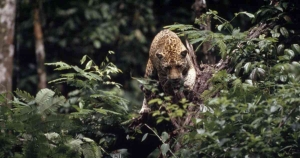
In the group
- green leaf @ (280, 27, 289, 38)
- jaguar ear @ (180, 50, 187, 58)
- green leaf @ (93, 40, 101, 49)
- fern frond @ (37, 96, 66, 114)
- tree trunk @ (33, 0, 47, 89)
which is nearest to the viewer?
fern frond @ (37, 96, 66, 114)

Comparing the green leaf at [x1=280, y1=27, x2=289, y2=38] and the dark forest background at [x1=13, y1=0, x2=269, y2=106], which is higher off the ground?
the green leaf at [x1=280, y1=27, x2=289, y2=38]

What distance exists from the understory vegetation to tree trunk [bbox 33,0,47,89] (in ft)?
19.7

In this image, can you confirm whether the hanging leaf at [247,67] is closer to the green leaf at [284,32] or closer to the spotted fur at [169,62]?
the green leaf at [284,32]

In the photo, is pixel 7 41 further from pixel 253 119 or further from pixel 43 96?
pixel 253 119

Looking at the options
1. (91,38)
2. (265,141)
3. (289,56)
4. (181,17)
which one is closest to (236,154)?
(265,141)

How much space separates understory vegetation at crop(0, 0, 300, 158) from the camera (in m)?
5.10

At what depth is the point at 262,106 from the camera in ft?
16.7

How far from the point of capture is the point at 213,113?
537 cm

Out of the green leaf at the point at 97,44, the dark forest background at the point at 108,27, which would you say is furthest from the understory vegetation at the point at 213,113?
the dark forest background at the point at 108,27

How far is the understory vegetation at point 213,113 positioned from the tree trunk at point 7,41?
2141 mm

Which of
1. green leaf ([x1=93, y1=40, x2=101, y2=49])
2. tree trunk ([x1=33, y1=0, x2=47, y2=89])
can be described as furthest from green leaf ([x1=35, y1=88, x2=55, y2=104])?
green leaf ([x1=93, y1=40, x2=101, y2=49])

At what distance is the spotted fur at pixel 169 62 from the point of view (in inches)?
324

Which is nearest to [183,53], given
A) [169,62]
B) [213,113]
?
[169,62]

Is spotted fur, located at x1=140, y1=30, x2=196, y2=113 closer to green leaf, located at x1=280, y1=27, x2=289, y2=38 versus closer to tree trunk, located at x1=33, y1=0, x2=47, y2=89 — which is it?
green leaf, located at x1=280, y1=27, x2=289, y2=38
